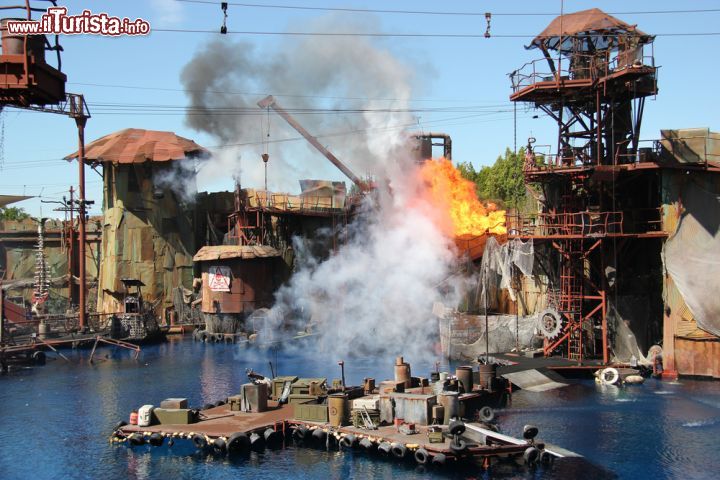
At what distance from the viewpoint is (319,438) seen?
3678 cm

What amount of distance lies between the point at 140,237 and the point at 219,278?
41.6 ft

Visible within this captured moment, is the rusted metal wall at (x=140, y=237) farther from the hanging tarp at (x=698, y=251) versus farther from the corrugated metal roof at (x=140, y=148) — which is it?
the hanging tarp at (x=698, y=251)

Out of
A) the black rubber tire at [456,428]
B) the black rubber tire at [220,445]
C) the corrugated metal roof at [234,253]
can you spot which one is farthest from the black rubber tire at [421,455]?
the corrugated metal roof at [234,253]

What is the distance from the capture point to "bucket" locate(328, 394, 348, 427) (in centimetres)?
3717

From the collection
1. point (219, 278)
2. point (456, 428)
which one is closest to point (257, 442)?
point (456, 428)

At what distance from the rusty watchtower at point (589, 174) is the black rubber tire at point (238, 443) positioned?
2629cm

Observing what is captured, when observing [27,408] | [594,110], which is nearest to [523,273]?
[594,110]

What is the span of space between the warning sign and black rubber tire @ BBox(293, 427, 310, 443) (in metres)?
40.0

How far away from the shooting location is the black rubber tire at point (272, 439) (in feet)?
121

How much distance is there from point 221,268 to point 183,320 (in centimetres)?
1066

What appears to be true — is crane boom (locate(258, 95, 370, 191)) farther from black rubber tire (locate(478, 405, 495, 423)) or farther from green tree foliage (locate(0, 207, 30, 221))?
green tree foliage (locate(0, 207, 30, 221))

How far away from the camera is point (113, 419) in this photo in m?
43.6

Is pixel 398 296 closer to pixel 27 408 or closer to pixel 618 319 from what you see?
pixel 618 319

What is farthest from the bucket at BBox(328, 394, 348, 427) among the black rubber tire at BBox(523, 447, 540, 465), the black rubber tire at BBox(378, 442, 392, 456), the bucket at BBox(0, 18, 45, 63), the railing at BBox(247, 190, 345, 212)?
the railing at BBox(247, 190, 345, 212)
